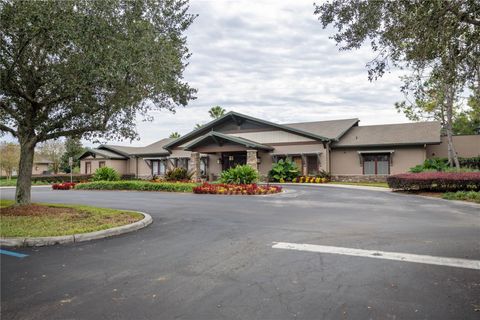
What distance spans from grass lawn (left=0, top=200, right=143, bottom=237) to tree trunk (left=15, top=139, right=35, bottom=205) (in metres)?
0.39

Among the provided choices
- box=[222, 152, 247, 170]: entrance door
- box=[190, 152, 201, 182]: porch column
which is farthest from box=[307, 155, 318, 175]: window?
box=[190, 152, 201, 182]: porch column

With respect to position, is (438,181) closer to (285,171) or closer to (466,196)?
(466,196)

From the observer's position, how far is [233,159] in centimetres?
3416

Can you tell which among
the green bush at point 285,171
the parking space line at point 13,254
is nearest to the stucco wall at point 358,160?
the green bush at point 285,171

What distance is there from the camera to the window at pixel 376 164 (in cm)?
2880

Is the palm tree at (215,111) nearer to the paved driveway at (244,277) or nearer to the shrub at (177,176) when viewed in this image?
the shrub at (177,176)

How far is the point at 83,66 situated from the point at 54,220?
163 inches

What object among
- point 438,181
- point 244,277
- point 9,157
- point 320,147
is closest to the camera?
point 244,277

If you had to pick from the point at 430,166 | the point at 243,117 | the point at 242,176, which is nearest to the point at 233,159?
the point at 243,117

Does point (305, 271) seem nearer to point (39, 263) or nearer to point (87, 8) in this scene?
point (39, 263)

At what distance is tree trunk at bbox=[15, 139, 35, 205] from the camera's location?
10.9m

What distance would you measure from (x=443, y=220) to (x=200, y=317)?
855 centimetres

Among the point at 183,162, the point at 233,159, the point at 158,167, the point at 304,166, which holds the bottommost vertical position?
the point at 304,166

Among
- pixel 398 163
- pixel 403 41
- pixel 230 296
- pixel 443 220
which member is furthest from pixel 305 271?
pixel 398 163
